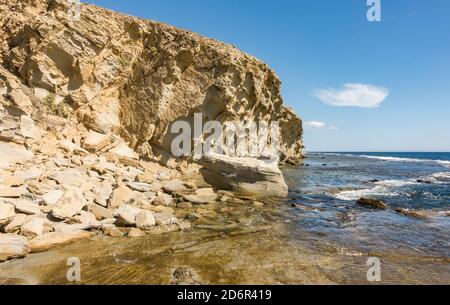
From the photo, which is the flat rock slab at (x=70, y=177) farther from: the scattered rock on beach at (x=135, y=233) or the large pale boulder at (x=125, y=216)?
the scattered rock on beach at (x=135, y=233)

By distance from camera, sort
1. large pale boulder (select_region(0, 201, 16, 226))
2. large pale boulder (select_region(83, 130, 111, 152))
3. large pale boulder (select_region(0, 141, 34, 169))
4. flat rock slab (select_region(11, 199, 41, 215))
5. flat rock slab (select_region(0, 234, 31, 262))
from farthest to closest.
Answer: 1. large pale boulder (select_region(83, 130, 111, 152))
2. large pale boulder (select_region(0, 141, 34, 169))
3. flat rock slab (select_region(11, 199, 41, 215))
4. large pale boulder (select_region(0, 201, 16, 226))
5. flat rock slab (select_region(0, 234, 31, 262))

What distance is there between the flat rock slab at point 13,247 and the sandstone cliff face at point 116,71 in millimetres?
9550

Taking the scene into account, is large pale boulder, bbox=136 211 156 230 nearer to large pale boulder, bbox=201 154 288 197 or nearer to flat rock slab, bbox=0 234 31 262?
flat rock slab, bbox=0 234 31 262

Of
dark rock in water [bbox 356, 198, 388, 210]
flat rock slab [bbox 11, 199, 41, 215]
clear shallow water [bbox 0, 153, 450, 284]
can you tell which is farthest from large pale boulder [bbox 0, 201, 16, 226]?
dark rock in water [bbox 356, 198, 388, 210]

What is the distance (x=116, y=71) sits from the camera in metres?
20.7

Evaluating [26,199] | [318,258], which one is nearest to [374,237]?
[318,258]

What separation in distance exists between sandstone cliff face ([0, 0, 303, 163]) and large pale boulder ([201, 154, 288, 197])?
577cm

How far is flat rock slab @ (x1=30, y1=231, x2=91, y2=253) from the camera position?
830 cm

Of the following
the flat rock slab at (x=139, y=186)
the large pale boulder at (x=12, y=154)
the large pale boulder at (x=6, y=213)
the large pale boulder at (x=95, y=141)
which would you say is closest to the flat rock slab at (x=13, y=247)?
the large pale boulder at (x=6, y=213)

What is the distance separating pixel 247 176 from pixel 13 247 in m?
13.0

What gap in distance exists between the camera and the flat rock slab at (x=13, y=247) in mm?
7539
